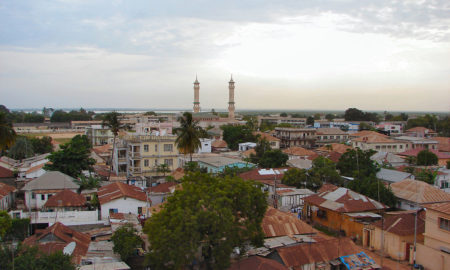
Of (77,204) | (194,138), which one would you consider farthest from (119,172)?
(77,204)

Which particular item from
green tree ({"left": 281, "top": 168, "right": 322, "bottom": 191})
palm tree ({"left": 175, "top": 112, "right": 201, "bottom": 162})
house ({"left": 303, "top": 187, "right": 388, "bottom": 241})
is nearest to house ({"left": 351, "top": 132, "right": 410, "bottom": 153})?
green tree ({"left": 281, "top": 168, "right": 322, "bottom": 191})

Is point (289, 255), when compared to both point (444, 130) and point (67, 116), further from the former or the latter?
point (67, 116)

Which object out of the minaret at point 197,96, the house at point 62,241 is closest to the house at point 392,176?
the house at point 62,241

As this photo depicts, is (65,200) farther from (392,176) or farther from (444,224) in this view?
(392,176)

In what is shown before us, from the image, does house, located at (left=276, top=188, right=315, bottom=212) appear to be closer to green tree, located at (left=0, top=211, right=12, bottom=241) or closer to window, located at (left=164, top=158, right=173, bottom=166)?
window, located at (left=164, top=158, right=173, bottom=166)

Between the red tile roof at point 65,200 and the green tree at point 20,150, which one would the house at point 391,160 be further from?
the green tree at point 20,150

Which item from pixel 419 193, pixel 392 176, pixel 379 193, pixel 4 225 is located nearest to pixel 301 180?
pixel 379 193
